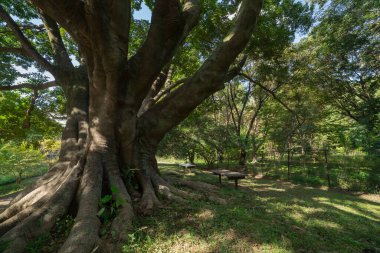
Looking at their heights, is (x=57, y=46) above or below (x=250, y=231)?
above

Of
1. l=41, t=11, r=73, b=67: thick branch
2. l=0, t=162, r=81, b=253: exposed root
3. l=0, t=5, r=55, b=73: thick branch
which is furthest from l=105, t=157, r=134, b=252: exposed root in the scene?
l=41, t=11, r=73, b=67: thick branch

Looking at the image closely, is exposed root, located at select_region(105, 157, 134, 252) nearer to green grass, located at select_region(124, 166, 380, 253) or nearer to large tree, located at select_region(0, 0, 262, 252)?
large tree, located at select_region(0, 0, 262, 252)

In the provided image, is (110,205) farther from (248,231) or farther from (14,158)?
(14,158)

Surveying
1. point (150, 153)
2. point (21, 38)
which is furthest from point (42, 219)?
point (21, 38)

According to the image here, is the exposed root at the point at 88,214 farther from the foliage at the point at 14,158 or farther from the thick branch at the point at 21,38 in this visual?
the foliage at the point at 14,158

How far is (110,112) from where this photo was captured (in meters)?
4.26

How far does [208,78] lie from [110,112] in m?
2.35

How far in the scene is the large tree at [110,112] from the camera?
3.00m

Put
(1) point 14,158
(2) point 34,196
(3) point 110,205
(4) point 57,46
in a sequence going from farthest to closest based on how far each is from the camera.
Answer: (1) point 14,158, (4) point 57,46, (2) point 34,196, (3) point 110,205

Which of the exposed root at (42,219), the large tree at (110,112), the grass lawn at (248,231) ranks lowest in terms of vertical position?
the grass lawn at (248,231)

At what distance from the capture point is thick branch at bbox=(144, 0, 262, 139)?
14.4ft

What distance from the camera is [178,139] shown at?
599 inches

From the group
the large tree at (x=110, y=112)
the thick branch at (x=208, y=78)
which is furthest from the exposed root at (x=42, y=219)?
the thick branch at (x=208, y=78)

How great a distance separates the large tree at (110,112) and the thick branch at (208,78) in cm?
2
